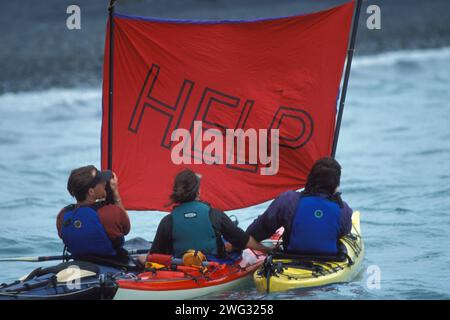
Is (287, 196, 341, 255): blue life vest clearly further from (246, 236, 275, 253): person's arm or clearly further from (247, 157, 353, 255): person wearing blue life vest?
(246, 236, 275, 253): person's arm

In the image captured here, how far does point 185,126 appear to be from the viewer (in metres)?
10.9

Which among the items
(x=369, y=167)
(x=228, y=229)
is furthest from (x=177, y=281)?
(x=369, y=167)

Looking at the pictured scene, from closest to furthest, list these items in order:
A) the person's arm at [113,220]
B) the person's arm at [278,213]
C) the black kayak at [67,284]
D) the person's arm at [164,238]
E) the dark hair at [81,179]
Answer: the black kayak at [67,284] < the dark hair at [81,179] < the person's arm at [113,220] < the person's arm at [164,238] < the person's arm at [278,213]

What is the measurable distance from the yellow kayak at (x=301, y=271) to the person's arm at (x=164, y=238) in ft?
2.77

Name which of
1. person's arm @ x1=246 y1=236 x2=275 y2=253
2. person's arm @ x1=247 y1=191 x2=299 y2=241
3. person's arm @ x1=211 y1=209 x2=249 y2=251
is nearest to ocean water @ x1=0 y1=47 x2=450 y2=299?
person's arm @ x1=246 y1=236 x2=275 y2=253

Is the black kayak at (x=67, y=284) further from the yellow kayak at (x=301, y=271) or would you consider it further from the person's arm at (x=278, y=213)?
the person's arm at (x=278, y=213)

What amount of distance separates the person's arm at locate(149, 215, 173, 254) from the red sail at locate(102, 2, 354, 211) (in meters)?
0.99

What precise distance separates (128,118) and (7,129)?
1124cm

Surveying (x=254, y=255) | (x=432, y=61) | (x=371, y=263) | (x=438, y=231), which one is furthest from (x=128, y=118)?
(x=432, y=61)

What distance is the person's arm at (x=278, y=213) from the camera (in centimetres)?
990

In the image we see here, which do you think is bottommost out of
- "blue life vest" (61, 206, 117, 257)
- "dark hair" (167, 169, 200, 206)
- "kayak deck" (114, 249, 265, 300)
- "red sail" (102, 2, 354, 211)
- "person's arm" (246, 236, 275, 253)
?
"kayak deck" (114, 249, 265, 300)

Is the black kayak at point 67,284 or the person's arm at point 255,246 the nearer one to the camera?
the black kayak at point 67,284

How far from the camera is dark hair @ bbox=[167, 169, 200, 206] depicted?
9.62 meters

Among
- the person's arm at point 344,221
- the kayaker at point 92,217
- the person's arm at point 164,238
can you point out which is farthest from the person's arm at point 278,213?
the kayaker at point 92,217
